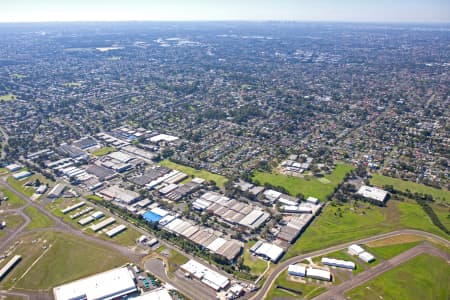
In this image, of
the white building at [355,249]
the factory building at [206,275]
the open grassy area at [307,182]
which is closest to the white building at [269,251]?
the factory building at [206,275]

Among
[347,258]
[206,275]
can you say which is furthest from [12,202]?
[347,258]

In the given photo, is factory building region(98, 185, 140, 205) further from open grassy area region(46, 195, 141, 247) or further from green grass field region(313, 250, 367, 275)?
green grass field region(313, 250, 367, 275)

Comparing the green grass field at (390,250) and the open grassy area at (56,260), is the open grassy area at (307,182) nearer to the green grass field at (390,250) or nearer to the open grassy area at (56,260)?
the green grass field at (390,250)

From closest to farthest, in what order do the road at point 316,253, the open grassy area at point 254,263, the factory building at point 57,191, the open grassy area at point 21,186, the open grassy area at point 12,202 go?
1. the road at point 316,253
2. the open grassy area at point 254,263
3. the open grassy area at point 12,202
4. the factory building at point 57,191
5. the open grassy area at point 21,186

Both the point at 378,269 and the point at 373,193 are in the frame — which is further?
the point at 373,193

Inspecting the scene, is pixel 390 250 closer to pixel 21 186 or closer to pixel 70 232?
pixel 70 232

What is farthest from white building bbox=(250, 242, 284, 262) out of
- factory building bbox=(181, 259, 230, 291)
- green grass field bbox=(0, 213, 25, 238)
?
green grass field bbox=(0, 213, 25, 238)
